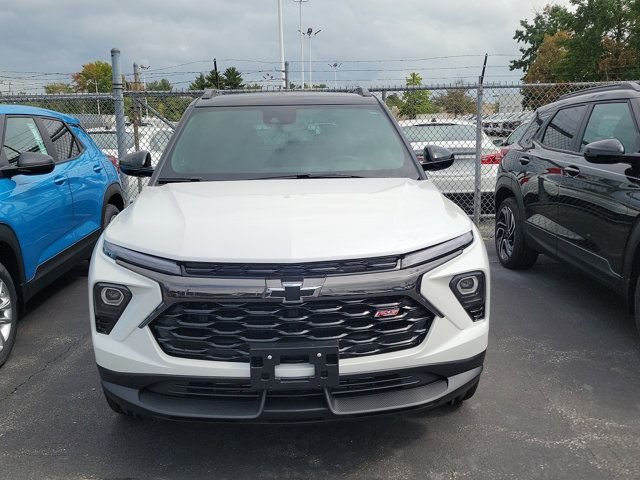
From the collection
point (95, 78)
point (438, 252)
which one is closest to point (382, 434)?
point (438, 252)

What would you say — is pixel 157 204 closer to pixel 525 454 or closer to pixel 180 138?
pixel 180 138

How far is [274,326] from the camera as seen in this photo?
8.04 feet

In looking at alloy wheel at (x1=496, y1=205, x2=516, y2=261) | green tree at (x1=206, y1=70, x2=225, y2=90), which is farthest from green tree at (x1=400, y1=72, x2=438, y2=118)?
green tree at (x1=206, y1=70, x2=225, y2=90)

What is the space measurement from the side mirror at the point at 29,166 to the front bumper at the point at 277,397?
2223mm

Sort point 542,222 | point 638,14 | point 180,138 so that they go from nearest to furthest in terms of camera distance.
Result: 1. point 180,138
2. point 542,222
3. point 638,14

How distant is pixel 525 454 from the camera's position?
2.86 metres

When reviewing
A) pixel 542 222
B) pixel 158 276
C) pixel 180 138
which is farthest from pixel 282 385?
pixel 542 222

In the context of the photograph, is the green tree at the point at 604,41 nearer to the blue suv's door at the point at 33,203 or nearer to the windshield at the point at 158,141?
the windshield at the point at 158,141

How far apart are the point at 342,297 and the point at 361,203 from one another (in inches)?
28.0

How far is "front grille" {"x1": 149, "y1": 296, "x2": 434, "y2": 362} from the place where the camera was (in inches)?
96.5

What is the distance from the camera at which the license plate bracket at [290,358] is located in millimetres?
2398

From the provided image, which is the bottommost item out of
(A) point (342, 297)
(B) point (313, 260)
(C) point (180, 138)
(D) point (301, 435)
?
(D) point (301, 435)

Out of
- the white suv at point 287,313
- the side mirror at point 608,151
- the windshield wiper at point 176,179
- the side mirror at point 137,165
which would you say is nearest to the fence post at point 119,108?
the side mirror at point 137,165

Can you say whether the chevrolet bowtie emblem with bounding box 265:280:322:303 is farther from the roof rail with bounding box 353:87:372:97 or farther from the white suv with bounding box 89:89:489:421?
the roof rail with bounding box 353:87:372:97
